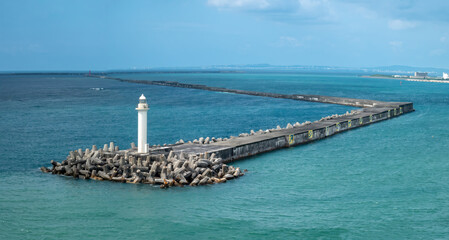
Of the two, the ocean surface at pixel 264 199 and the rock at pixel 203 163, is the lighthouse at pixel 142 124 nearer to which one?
the ocean surface at pixel 264 199

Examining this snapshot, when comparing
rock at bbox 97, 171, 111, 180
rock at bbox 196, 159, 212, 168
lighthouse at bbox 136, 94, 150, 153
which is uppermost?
lighthouse at bbox 136, 94, 150, 153

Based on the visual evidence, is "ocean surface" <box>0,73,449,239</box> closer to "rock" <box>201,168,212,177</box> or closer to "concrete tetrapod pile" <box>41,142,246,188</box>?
"concrete tetrapod pile" <box>41,142,246,188</box>

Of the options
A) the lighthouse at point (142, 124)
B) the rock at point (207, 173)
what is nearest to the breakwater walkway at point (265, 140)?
the lighthouse at point (142, 124)

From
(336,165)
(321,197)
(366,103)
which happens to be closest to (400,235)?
(321,197)

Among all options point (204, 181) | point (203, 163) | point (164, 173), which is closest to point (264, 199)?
point (204, 181)

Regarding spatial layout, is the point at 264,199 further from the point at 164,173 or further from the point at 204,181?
the point at 164,173

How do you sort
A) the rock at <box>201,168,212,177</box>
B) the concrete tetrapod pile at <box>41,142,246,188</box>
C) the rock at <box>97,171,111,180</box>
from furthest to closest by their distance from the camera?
the rock at <box>201,168,212,177</box> < the rock at <box>97,171,111,180</box> < the concrete tetrapod pile at <box>41,142,246,188</box>

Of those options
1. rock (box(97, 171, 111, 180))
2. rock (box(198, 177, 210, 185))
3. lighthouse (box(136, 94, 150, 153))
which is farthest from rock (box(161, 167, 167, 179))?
rock (box(97, 171, 111, 180))

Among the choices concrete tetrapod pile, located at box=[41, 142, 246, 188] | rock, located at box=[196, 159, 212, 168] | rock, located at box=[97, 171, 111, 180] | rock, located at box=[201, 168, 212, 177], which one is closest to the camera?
concrete tetrapod pile, located at box=[41, 142, 246, 188]
